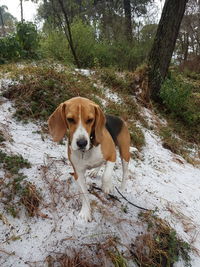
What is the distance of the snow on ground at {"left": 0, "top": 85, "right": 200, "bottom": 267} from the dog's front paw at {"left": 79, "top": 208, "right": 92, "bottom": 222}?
0.15 feet

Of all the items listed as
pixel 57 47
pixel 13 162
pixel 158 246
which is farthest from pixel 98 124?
pixel 57 47

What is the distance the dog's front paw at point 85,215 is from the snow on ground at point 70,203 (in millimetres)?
45

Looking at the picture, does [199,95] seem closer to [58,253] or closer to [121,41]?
[121,41]

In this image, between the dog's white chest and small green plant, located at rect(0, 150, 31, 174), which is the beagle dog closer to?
the dog's white chest

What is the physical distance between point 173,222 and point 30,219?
187 centimetres

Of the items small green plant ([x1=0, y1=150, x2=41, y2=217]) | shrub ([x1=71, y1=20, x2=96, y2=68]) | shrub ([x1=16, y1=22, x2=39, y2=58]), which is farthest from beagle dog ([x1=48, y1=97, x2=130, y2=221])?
shrub ([x1=71, y1=20, x2=96, y2=68])

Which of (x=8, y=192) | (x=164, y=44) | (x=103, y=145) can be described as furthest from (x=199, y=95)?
(x=8, y=192)

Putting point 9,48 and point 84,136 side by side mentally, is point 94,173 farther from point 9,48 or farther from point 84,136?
point 9,48

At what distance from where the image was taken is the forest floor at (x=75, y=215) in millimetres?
2378

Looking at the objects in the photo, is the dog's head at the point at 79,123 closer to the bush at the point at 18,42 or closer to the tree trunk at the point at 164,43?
the bush at the point at 18,42

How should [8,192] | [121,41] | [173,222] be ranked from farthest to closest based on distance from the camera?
[121,41] → [173,222] → [8,192]

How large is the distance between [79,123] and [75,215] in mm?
1202

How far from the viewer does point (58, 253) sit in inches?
91.4

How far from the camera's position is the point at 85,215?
2.65 m
